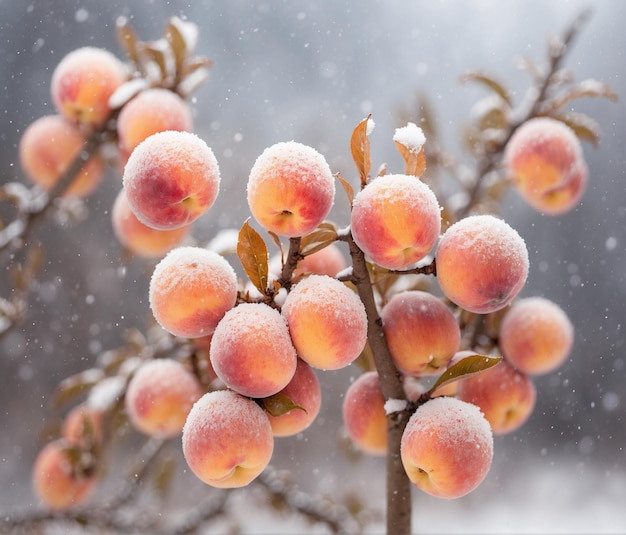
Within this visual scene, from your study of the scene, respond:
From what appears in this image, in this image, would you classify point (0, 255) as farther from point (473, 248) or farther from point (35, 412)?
point (473, 248)

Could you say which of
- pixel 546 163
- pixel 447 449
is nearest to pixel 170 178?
pixel 447 449

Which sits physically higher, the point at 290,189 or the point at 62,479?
the point at 290,189

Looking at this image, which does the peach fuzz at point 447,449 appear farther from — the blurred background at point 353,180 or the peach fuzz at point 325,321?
the blurred background at point 353,180

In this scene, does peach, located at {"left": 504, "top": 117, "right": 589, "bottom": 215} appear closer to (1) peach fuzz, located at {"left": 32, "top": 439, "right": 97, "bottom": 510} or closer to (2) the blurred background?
(2) the blurred background

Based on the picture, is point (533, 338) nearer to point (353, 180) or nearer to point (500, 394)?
point (500, 394)

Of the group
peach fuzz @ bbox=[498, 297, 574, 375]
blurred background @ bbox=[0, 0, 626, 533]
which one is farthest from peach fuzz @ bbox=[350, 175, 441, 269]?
blurred background @ bbox=[0, 0, 626, 533]

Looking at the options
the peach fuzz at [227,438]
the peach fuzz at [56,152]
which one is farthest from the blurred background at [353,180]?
the peach fuzz at [227,438]

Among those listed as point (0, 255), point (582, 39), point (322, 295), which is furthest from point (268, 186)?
point (582, 39)
